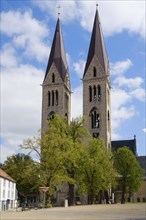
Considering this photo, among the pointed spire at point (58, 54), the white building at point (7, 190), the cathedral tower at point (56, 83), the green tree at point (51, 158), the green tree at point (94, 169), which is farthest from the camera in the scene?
the pointed spire at point (58, 54)

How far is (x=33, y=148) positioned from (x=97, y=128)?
4031 centimetres

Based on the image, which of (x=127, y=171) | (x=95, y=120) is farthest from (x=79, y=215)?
(x=95, y=120)

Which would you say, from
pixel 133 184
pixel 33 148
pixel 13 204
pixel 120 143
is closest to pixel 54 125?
pixel 33 148

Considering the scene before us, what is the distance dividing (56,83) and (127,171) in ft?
103

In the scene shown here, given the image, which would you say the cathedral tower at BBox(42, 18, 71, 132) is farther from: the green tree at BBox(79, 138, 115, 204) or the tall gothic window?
the green tree at BBox(79, 138, 115, 204)

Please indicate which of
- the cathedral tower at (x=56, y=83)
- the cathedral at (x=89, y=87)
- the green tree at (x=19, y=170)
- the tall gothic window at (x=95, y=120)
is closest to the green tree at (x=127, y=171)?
the cathedral at (x=89, y=87)

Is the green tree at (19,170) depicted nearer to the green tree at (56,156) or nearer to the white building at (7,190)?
the white building at (7,190)

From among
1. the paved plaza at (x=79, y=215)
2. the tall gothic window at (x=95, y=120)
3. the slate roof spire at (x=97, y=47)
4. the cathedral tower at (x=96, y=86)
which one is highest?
the slate roof spire at (x=97, y=47)

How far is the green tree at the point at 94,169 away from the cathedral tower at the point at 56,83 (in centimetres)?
3190

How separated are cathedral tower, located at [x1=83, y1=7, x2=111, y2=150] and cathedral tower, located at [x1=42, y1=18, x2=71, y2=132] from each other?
19.8 ft

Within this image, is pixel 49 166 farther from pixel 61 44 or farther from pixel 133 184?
pixel 61 44

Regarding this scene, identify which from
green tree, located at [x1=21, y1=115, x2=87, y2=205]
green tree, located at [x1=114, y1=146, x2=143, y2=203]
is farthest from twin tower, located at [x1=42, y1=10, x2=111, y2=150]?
green tree, located at [x1=21, y1=115, x2=87, y2=205]

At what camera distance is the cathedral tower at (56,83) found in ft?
302

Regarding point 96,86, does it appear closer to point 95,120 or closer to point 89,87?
point 89,87
